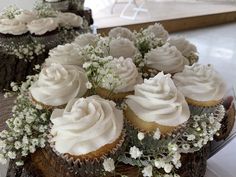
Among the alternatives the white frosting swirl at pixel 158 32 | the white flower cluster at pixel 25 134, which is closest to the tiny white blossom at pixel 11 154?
the white flower cluster at pixel 25 134

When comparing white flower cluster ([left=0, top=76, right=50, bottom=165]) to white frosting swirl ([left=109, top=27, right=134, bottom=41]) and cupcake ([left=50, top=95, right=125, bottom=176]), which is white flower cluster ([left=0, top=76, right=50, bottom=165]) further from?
white frosting swirl ([left=109, top=27, right=134, bottom=41])

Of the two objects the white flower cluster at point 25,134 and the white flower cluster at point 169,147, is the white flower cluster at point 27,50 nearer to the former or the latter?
the white flower cluster at point 25,134

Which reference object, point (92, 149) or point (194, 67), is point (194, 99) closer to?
point (194, 67)

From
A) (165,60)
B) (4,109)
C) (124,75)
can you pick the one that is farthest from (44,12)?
(124,75)

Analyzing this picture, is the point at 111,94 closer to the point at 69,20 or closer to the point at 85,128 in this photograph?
the point at 85,128

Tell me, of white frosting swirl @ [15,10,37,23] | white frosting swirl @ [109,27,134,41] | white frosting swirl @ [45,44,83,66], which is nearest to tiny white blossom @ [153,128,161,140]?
white frosting swirl @ [45,44,83,66]

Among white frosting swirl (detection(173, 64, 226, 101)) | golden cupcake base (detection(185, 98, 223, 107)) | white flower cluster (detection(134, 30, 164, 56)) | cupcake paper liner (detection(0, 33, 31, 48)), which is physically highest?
white frosting swirl (detection(173, 64, 226, 101))
